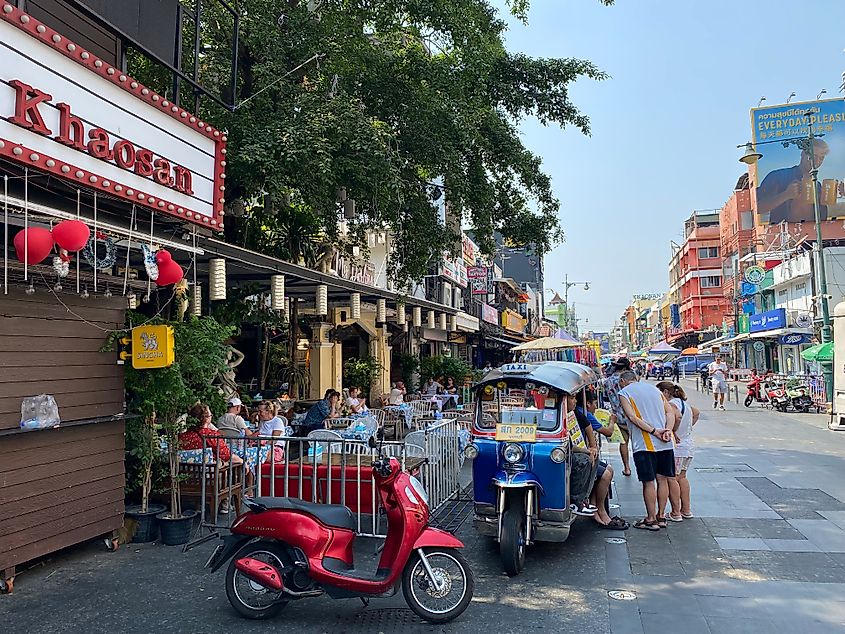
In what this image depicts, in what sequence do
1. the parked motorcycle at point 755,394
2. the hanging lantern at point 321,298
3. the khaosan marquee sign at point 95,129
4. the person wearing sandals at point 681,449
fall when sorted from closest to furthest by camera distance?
the khaosan marquee sign at point 95,129, the person wearing sandals at point 681,449, the hanging lantern at point 321,298, the parked motorcycle at point 755,394

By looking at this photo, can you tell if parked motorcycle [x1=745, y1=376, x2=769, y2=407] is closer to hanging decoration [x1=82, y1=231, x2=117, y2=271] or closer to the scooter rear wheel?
the scooter rear wheel

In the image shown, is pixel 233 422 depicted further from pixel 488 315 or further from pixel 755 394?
pixel 488 315

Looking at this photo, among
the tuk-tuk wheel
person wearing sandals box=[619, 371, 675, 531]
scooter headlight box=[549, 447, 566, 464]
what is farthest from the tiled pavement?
scooter headlight box=[549, 447, 566, 464]

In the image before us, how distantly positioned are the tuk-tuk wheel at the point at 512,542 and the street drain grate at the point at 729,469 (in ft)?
20.2

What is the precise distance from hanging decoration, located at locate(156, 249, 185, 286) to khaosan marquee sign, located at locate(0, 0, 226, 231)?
17.5 inches

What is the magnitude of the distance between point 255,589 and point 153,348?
→ 2637 mm

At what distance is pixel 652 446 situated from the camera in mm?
7207

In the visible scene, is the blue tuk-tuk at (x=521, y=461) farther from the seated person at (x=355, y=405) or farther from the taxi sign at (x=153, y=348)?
the seated person at (x=355, y=405)

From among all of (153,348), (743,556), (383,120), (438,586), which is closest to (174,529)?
(153,348)

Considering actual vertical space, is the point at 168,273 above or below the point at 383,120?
below

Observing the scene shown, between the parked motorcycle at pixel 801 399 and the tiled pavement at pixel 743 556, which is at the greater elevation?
the parked motorcycle at pixel 801 399

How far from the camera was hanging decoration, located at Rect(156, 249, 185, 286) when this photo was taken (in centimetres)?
628

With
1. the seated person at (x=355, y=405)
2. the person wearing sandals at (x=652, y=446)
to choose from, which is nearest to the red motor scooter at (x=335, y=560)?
the person wearing sandals at (x=652, y=446)

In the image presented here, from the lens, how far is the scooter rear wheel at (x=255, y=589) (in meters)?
4.90
